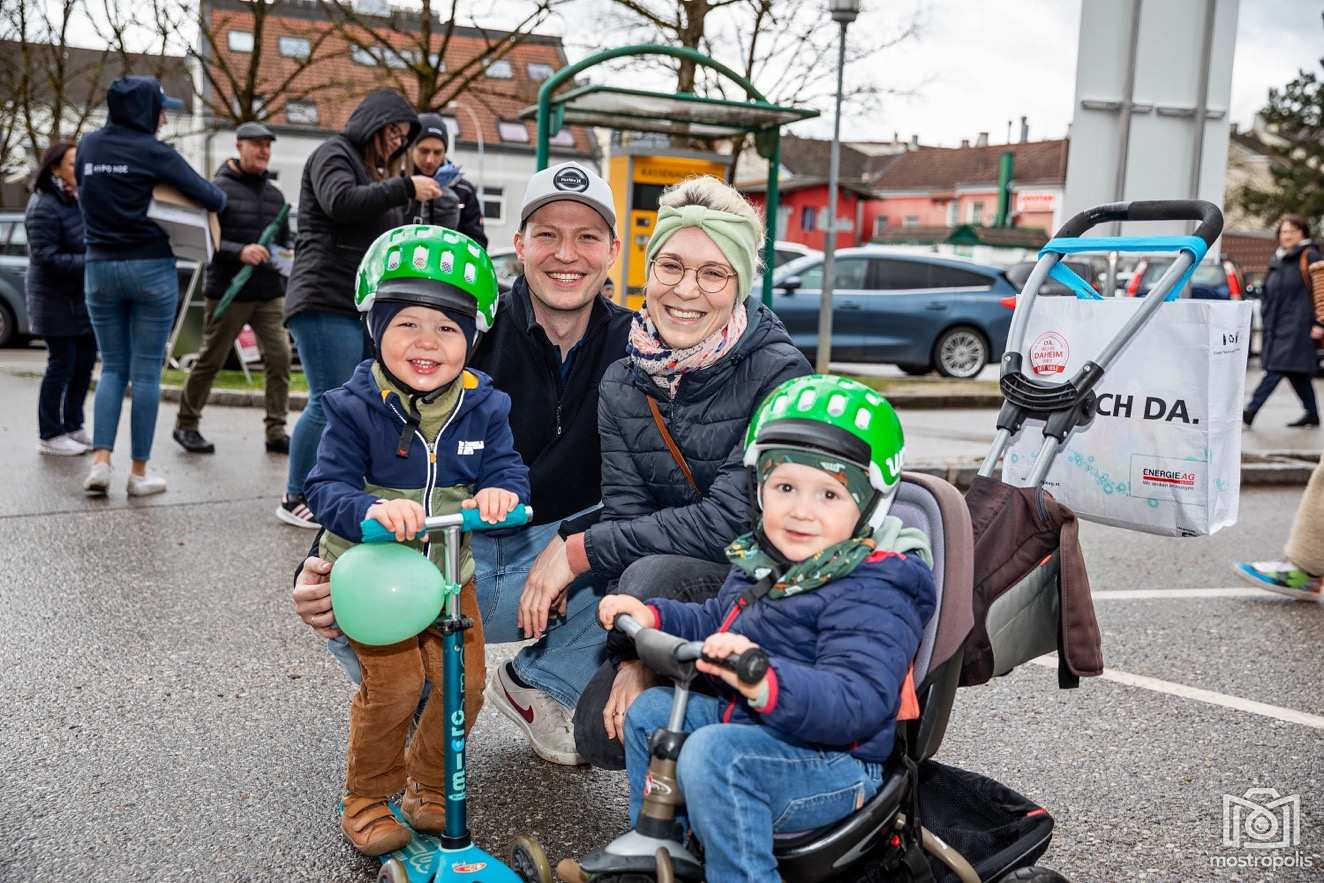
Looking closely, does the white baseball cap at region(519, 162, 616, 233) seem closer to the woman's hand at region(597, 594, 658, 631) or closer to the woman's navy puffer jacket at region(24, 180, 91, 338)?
the woman's hand at region(597, 594, 658, 631)

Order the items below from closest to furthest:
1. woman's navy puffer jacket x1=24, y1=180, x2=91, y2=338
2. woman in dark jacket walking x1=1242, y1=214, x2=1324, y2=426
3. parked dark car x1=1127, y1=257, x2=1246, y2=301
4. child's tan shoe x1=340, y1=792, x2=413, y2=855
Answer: child's tan shoe x1=340, y1=792, x2=413, y2=855, woman's navy puffer jacket x1=24, y1=180, x2=91, y2=338, woman in dark jacket walking x1=1242, y1=214, x2=1324, y2=426, parked dark car x1=1127, y1=257, x2=1246, y2=301

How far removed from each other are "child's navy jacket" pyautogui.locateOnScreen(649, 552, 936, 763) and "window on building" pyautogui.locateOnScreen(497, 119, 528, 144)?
45.7 m

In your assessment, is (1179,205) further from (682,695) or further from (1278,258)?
(1278,258)

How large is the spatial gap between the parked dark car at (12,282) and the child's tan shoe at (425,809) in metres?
15.6

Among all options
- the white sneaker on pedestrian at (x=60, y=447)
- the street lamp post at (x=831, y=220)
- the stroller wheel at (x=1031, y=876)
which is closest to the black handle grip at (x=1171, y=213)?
the stroller wheel at (x=1031, y=876)

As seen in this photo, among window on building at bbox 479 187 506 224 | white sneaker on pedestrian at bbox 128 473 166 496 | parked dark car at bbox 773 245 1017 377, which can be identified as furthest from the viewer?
window on building at bbox 479 187 506 224

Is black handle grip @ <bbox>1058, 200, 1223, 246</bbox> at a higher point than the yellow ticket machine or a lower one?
lower

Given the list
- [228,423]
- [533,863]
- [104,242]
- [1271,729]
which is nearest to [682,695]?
[533,863]

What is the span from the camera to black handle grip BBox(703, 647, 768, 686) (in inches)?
83.2

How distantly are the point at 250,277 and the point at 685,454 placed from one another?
5.70m

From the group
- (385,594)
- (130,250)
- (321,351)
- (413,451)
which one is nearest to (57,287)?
(130,250)

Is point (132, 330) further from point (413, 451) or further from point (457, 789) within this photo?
point (457, 789)

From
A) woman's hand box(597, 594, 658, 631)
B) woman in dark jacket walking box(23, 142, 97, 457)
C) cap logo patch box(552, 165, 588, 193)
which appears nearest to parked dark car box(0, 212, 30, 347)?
woman in dark jacket walking box(23, 142, 97, 457)
